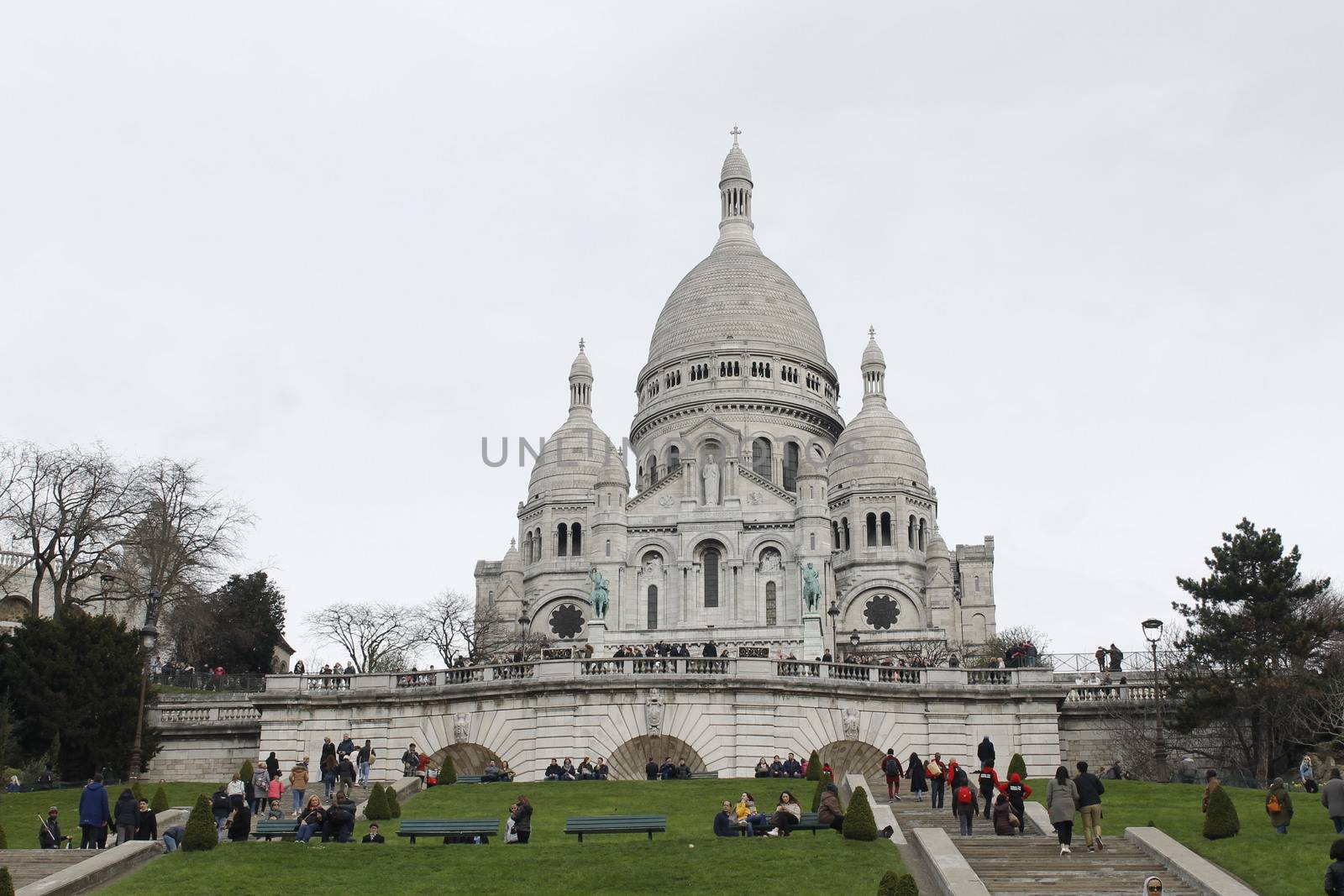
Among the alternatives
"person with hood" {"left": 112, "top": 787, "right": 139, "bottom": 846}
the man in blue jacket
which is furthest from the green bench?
the man in blue jacket

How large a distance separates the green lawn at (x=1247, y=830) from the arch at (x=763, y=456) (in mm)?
67154

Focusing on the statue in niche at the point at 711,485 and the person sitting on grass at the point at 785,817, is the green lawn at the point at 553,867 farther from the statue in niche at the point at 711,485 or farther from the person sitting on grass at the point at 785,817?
the statue in niche at the point at 711,485

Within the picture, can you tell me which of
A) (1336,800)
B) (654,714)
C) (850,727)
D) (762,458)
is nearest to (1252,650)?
(850,727)

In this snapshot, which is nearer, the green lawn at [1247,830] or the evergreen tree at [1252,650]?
the green lawn at [1247,830]

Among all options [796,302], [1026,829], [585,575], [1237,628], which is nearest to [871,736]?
[1237,628]

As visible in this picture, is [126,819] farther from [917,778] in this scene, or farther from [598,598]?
[598,598]

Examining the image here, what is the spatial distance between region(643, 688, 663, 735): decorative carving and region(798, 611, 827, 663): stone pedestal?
30323 mm

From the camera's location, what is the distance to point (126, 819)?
28875 millimetres

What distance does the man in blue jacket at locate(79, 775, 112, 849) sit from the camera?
93.6ft

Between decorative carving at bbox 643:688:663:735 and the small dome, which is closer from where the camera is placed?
decorative carving at bbox 643:688:663:735

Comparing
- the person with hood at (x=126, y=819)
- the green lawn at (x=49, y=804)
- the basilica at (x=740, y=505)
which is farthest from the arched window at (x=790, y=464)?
the person with hood at (x=126, y=819)

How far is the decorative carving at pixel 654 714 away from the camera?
42.8 metres

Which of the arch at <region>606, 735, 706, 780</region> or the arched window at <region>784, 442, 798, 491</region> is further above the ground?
the arched window at <region>784, 442, 798, 491</region>

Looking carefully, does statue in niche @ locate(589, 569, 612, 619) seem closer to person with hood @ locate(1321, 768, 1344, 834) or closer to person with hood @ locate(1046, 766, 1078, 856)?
person with hood @ locate(1046, 766, 1078, 856)
